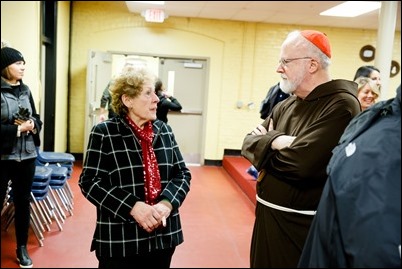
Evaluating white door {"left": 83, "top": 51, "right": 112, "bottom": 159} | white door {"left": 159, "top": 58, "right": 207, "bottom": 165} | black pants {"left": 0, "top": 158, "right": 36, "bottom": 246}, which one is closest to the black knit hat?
black pants {"left": 0, "top": 158, "right": 36, "bottom": 246}

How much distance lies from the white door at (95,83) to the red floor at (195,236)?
1218 millimetres

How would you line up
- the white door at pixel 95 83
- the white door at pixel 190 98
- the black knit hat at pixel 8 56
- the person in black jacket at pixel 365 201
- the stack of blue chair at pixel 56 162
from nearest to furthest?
the person in black jacket at pixel 365 201 < the black knit hat at pixel 8 56 < the stack of blue chair at pixel 56 162 < the white door at pixel 95 83 < the white door at pixel 190 98

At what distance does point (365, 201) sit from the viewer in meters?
0.74

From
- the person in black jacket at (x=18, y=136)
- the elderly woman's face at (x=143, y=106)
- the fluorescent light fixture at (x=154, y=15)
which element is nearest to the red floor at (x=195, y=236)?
the person in black jacket at (x=18, y=136)

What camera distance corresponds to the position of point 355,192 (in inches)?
29.8

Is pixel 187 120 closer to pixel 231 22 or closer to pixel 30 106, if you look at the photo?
pixel 231 22

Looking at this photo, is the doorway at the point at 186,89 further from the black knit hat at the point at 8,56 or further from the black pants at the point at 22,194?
the black knit hat at the point at 8,56

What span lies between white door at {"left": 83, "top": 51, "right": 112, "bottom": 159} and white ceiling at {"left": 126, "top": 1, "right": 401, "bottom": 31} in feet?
2.58

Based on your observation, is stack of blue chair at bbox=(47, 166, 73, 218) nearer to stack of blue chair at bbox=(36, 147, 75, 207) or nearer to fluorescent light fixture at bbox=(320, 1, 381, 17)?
stack of blue chair at bbox=(36, 147, 75, 207)

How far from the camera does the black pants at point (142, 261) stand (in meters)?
1.42

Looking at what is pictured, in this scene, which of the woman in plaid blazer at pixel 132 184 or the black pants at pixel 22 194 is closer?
the woman in plaid blazer at pixel 132 184

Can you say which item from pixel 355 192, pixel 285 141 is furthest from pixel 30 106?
pixel 355 192

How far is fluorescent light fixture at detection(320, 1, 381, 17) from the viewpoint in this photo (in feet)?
14.1

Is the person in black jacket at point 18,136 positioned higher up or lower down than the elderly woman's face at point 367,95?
lower down
